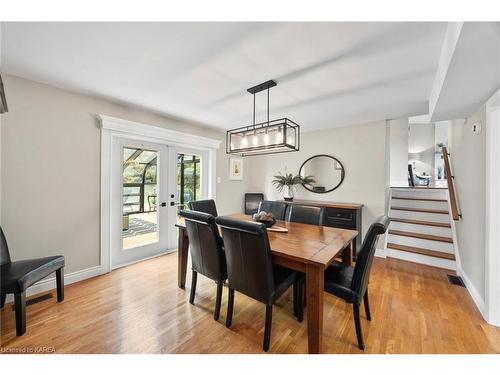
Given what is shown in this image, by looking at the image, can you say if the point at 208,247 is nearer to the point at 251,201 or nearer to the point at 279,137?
the point at 279,137

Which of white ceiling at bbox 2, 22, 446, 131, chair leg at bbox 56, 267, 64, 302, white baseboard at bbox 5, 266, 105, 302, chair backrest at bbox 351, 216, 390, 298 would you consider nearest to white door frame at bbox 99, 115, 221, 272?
white baseboard at bbox 5, 266, 105, 302

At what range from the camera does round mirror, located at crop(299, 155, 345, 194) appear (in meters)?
3.93

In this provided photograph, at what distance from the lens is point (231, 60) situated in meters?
1.76

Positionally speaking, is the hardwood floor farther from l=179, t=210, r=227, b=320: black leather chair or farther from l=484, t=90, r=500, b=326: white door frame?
l=179, t=210, r=227, b=320: black leather chair

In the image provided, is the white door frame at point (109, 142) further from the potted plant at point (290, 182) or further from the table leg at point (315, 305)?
the table leg at point (315, 305)

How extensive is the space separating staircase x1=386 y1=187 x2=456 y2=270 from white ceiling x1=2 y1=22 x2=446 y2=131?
70.0 inches

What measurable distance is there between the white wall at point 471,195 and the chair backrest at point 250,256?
226 cm

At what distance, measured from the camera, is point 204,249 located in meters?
1.92

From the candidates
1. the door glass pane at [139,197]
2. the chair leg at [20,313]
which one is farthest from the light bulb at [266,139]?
the chair leg at [20,313]

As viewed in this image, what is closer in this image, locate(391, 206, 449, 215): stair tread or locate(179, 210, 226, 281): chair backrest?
locate(179, 210, 226, 281): chair backrest

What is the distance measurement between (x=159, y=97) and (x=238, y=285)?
94.6 inches
